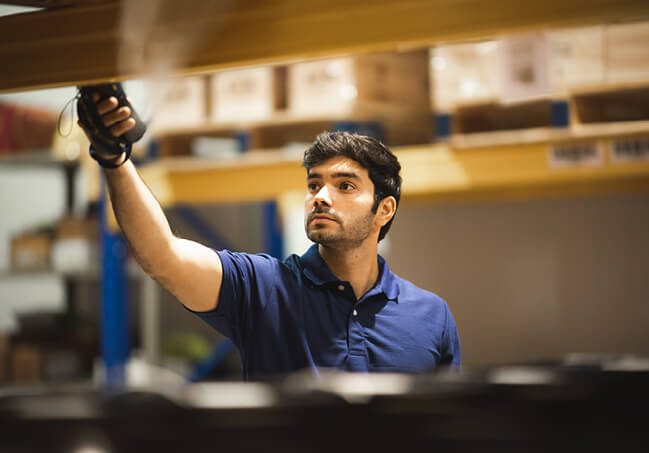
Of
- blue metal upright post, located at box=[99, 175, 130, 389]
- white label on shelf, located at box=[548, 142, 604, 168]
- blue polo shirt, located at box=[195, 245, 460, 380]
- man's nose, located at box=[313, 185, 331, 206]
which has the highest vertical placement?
white label on shelf, located at box=[548, 142, 604, 168]

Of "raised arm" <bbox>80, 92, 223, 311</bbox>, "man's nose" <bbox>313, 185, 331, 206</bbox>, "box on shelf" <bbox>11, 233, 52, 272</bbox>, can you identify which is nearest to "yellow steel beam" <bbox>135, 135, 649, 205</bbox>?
"man's nose" <bbox>313, 185, 331, 206</bbox>

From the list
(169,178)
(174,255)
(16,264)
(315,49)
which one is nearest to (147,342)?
(16,264)

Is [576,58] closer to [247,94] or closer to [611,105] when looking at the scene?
[611,105]

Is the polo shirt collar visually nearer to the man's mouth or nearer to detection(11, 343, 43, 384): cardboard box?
the man's mouth

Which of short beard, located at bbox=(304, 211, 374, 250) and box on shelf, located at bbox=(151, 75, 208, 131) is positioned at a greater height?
box on shelf, located at bbox=(151, 75, 208, 131)

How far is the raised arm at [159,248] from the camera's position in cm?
→ 130

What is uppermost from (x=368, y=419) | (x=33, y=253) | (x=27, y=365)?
(x=368, y=419)

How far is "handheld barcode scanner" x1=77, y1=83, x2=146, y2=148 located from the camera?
1.02 metres

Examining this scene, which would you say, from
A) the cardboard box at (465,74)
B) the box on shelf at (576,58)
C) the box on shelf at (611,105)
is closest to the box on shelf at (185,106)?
the cardboard box at (465,74)

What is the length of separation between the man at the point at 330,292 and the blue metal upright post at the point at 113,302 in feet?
9.21

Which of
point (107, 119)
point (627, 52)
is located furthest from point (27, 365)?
point (627, 52)

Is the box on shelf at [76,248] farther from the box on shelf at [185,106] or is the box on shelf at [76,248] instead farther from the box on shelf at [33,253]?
the box on shelf at [185,106]

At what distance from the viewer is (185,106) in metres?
3.97

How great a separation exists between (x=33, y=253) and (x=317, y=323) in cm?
448
